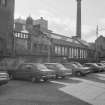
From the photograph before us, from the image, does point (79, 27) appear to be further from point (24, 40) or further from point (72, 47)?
point (24, 40)

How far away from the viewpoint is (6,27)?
82.9 ft

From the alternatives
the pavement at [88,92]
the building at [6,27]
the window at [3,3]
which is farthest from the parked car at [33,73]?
the window at [3,3]

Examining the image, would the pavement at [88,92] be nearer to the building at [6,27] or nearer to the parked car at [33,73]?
the parked car at [33,73]

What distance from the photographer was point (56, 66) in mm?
16812

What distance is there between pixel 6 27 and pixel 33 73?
44.5 feet

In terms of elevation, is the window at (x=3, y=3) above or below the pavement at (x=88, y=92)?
above

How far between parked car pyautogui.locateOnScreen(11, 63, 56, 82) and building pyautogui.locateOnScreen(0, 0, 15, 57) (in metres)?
10.2

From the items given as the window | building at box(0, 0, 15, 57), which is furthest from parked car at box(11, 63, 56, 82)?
the window

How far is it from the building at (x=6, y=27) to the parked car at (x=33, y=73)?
10.2 meters

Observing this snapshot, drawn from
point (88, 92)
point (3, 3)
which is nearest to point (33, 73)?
point (88, 92)

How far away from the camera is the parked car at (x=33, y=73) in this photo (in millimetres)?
13539

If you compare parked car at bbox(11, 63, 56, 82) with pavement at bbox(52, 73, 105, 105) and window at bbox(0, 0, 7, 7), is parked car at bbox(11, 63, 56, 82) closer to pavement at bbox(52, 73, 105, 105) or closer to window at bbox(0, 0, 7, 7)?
pavement at bbox(52, 73, 105, 105)

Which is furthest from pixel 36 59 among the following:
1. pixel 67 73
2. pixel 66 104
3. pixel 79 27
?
pixel 79 27

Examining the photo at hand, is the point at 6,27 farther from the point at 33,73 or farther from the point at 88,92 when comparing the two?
the point at 88,92
